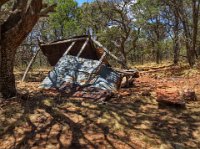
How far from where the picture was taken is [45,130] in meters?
5.77

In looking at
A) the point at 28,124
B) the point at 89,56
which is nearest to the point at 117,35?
the point at 89,56

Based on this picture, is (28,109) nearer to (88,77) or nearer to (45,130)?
(45,130)

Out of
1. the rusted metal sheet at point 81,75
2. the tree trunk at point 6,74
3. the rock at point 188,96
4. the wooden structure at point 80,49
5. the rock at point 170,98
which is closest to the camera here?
the tree trunk at point 6,74

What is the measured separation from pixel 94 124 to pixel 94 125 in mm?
38

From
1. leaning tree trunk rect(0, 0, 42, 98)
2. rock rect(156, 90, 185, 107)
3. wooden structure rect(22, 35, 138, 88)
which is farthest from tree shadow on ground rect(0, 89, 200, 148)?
wooden structure rect(22, 35, 138, 88)

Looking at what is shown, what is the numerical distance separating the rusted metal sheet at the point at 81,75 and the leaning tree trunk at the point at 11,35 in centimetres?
149

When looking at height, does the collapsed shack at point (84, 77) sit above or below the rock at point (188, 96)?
above

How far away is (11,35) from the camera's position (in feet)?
22.8

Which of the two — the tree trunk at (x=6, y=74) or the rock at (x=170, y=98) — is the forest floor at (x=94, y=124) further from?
the tree trunk at (x=6, y=74)

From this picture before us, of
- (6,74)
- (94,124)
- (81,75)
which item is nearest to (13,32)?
(6,74)

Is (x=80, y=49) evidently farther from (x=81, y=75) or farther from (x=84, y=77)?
(x=84, y=77)

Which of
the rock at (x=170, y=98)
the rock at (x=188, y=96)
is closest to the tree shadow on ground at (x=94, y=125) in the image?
the rock at (x=170, y=98)

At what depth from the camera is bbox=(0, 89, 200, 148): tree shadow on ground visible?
5.45 meters

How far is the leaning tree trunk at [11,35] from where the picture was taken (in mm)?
6926
